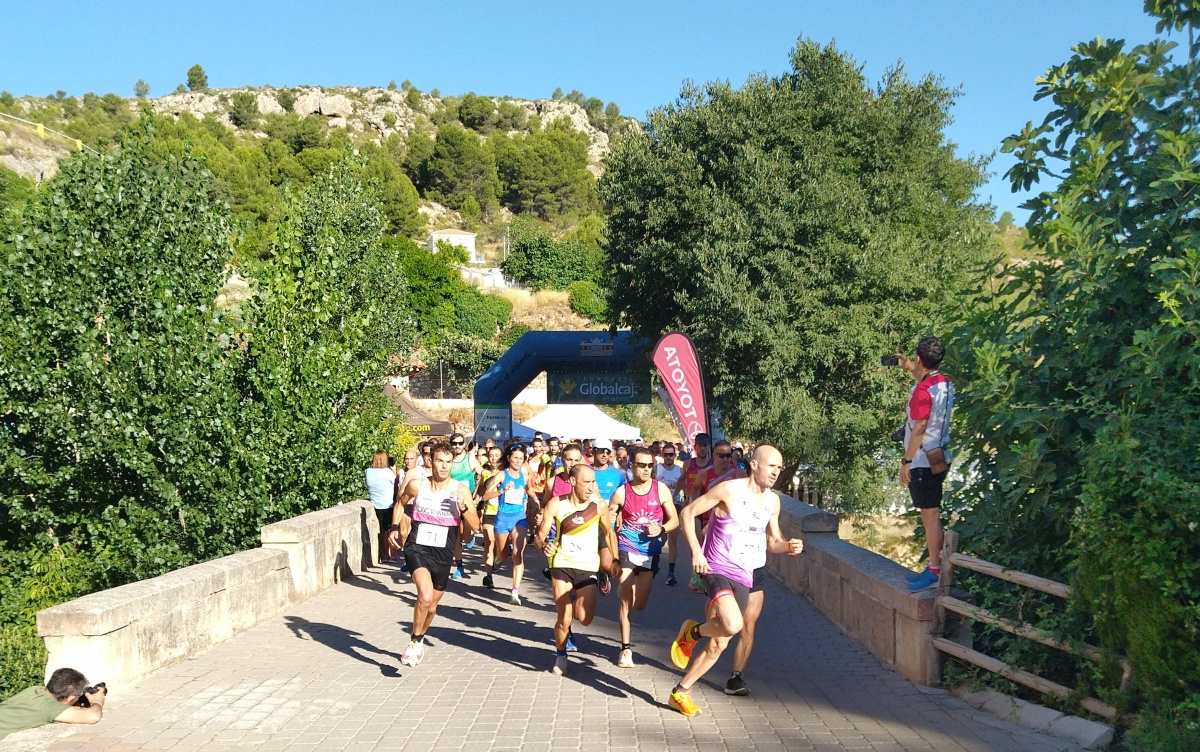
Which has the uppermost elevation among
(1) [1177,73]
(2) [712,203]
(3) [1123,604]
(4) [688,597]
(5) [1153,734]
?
(2) [712,203]

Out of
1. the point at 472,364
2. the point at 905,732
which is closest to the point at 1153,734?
the point at 905,732

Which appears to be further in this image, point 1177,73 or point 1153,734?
point 1177,73

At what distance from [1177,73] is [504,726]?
6.08 meters

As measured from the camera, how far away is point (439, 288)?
77.2 metres

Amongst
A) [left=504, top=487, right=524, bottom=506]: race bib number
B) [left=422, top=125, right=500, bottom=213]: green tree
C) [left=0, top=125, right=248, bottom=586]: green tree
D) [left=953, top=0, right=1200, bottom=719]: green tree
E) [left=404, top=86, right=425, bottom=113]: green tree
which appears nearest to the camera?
[left=953, top=0, right=1200, bottom=719]: green tree

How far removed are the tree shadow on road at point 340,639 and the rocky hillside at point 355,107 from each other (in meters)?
149

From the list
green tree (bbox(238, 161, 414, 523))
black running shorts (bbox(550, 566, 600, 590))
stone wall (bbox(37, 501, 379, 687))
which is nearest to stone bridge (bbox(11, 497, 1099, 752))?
stone wall (bbox(37, 501, 379, 687))

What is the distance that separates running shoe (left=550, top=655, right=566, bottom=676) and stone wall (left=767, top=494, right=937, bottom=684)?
2.49 meters

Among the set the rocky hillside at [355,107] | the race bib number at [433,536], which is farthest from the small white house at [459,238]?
the race bib number at [433,536]

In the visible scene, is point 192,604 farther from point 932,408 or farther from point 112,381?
point 112,381

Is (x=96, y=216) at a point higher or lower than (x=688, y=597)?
higher

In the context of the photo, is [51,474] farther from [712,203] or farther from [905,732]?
[712,203]

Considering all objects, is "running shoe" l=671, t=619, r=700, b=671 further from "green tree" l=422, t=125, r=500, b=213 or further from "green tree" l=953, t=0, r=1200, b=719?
"green tree" l=422, t=125, r=500, b=213

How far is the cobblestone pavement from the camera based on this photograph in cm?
621
